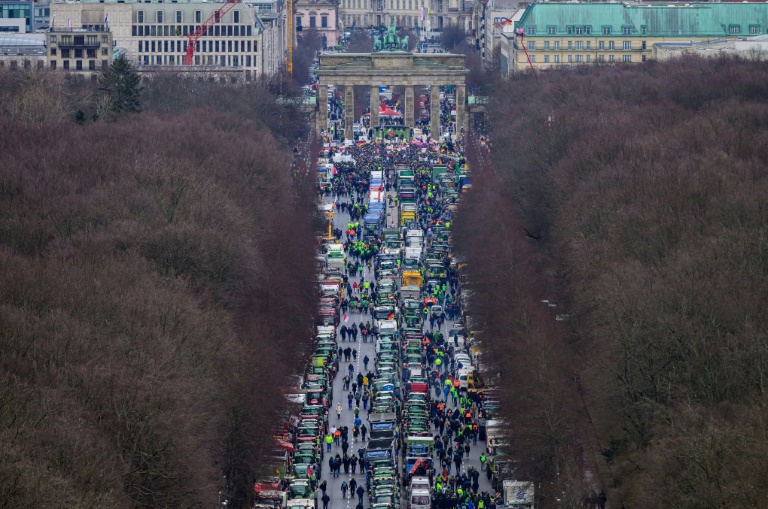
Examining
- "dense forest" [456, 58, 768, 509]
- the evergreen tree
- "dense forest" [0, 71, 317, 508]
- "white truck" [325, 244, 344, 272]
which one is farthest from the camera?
the evergreen tree

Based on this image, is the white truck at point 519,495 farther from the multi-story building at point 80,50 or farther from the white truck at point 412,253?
the multi-story building at point 80,50

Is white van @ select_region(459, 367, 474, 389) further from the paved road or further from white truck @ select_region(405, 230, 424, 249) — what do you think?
white truck @ select_region(405, 230, 424, 249)

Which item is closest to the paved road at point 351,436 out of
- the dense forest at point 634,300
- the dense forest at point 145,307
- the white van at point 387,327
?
the white van at point 387,327

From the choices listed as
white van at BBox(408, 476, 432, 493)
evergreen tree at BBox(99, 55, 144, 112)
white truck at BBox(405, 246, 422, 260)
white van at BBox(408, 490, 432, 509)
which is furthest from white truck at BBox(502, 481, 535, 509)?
evergreen tree at BBox(99, 55, 144, 112)

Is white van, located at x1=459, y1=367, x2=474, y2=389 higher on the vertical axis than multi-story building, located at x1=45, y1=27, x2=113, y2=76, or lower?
lower

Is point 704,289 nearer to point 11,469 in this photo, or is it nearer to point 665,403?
point 665,403

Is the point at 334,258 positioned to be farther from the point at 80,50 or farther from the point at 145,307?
the point at 80,50
